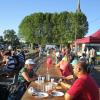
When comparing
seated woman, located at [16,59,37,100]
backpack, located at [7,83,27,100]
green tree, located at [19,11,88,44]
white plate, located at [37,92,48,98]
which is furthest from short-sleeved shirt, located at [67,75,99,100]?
green tree, located at [19,11,88,44]

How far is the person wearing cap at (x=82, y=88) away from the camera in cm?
502

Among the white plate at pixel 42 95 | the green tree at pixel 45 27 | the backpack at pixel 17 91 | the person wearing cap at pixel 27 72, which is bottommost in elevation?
the backpack at pixel 17 91

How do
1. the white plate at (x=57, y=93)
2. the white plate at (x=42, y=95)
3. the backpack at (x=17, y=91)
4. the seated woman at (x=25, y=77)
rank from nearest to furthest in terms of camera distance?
the white plate at (x=42, y=95) → the white plate at (x=57, y=93) → the backpack at (x=17, y=91) → the seated woman at (x=25, y=77)

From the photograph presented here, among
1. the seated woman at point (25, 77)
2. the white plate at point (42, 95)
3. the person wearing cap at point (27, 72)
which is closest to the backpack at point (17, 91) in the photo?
the seated woman at point (25, 77)

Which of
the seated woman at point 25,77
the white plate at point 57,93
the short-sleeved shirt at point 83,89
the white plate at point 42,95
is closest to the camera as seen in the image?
the short-sleeved shirt at point 83,89

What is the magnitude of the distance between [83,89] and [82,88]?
0.08 ft

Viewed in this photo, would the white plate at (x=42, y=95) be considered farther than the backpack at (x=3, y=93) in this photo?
No

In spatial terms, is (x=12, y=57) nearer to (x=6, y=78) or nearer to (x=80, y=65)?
(x=6, y=78)

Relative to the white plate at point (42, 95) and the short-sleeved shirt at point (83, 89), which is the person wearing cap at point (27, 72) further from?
the short-sleeved shirt at point (83, 89)

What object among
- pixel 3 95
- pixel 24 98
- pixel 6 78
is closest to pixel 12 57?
pixel 6 78

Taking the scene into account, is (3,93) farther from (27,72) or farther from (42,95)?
(42,95)

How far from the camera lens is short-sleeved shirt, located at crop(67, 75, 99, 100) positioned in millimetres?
5016

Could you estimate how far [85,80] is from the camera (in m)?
5.07

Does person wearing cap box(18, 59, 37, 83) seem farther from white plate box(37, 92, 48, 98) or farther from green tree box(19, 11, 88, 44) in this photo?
green tree box(19, 11, 88, 44)
